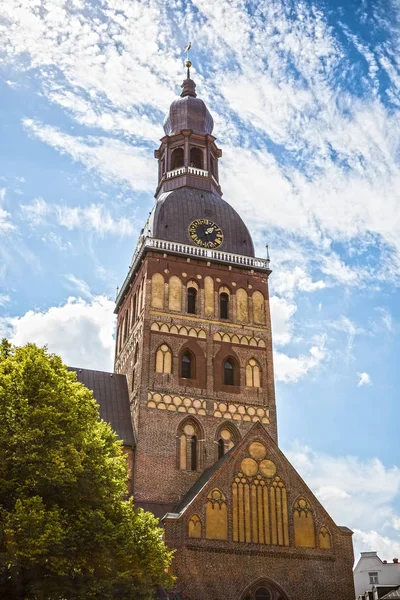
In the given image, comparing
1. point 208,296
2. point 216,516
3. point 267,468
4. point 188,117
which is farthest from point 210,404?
point 188,117

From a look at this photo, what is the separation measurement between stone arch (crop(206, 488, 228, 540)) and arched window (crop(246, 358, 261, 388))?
9163 mm

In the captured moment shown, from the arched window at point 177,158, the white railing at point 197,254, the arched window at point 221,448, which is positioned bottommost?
the arched window at point 221,448

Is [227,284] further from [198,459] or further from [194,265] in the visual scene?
[198,459]

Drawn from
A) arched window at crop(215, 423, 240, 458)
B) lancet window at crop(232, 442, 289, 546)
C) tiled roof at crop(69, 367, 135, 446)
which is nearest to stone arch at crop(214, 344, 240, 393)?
arched window at crop(215, 423, 240, 458)

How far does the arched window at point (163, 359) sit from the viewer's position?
1617 inches

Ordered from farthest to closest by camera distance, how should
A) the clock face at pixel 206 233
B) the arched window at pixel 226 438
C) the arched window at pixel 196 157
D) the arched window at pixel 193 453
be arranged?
the arched window at pixel 196 157 < the clock face at pixel 206 233 < the arched window at pixel 226 438 < the arched window at pixel 193 453

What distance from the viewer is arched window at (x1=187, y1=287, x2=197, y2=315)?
43.8 m

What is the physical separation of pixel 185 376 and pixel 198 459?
5215 mm

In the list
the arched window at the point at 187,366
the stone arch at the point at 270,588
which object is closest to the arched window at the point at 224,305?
the arched window at the point at 187,366

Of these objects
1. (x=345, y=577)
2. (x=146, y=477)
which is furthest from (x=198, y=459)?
(x=345, y=577)

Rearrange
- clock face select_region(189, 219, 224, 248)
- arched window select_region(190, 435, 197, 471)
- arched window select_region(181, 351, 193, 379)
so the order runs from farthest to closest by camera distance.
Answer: clock face select_region(189, 219, 224, 248), arched window select_region(181, 351, 193, 379), arched window select_region(190, 435, 197, 471)

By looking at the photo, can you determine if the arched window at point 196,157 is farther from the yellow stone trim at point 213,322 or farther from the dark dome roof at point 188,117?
the yellow stone trim at point 213,322

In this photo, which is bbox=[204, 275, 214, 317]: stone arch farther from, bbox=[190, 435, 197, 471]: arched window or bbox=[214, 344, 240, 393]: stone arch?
bbox=[190, 435, 197, 471]: arched window

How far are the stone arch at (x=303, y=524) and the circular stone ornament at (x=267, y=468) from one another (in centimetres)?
200
